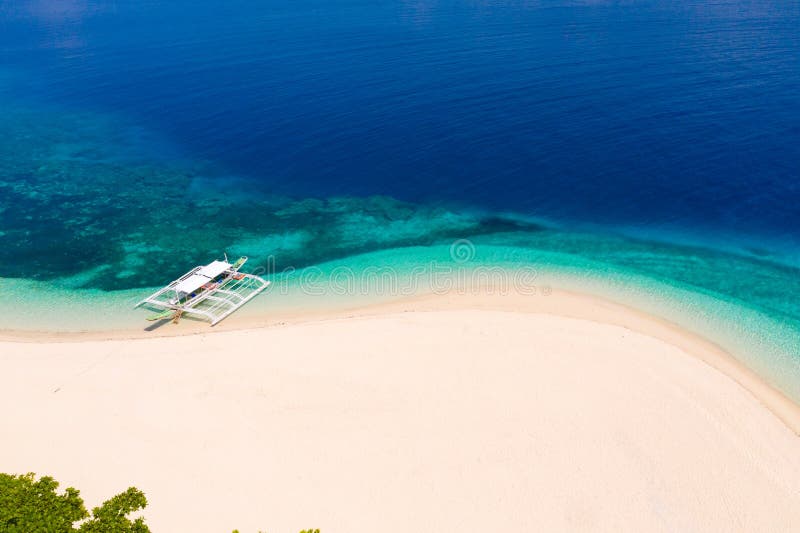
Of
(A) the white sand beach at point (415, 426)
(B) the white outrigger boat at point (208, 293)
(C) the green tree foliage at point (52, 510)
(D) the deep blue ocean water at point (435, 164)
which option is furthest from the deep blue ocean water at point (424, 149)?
(C) the green tree foliage at point (52, 510)

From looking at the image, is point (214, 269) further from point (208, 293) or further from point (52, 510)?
point (52, 510)

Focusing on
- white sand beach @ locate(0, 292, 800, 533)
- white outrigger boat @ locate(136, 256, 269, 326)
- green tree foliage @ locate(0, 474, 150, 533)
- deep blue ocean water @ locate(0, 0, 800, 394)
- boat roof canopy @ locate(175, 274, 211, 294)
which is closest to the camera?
green tree foliage @ locate(0, 474, 150, 533)

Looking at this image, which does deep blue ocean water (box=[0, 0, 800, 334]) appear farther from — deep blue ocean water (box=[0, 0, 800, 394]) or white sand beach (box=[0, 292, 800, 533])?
white sand beach (box=[0, 292, 800, 533])

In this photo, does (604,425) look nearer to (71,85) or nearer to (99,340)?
(99,340)

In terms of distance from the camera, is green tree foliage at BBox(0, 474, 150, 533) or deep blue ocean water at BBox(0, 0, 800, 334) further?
deep blue ocean water at BBox(0, 0, 800, 334)

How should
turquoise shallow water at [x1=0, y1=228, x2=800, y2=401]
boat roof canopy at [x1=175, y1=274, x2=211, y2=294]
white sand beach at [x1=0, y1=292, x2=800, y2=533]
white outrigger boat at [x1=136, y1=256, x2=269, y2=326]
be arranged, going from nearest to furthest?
white sand beach at [x1=0, y1=292, x2=800, y2=533] < turquoise shallow water at [x1=0, y1=228, x2=800, y2=401] < white outrigger boat at [x1=136, y1=256, x2=269, y2=326] < boat roof canopy at [x1=175, y1=274, x2=211, y2=294]

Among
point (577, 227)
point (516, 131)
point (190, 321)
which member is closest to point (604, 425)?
point (577, 227)

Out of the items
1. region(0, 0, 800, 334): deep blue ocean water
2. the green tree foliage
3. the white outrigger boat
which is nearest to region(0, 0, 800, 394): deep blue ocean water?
region(0, 0, 800, 334): deep blue ocean water

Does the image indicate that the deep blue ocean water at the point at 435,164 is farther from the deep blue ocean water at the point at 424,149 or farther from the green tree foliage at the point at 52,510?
the green tree foliage at the point at 52,510
